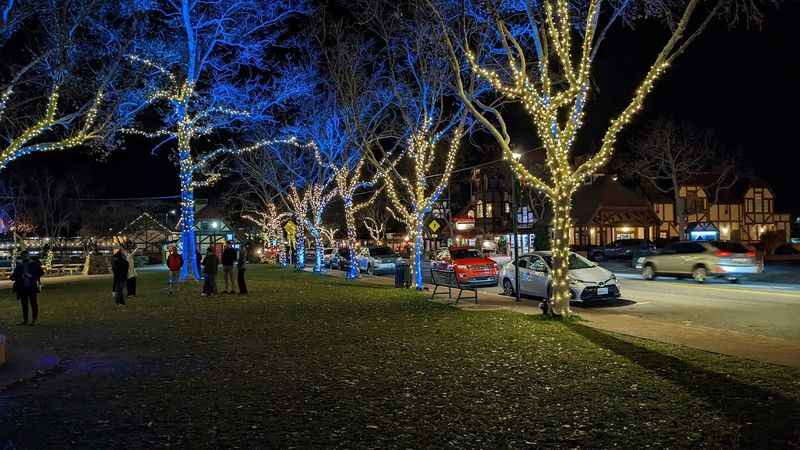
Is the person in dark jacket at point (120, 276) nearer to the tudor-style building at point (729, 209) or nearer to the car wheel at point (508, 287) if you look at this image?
the car wheel at point (508, 287)

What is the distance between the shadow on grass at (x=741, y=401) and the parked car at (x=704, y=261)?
15.8 metres

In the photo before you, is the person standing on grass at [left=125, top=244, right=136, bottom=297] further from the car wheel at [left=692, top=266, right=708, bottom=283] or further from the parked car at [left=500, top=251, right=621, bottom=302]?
the car wheel at [left=692, top=266, right=708, bottom=283]

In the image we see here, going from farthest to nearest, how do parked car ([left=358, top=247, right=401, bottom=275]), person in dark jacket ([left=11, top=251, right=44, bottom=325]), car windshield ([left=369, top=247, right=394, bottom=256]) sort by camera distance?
car windshield ([left=369, top=247, right=394, bottom=256])
parked car ([left=358, top=247, right=401, bottom=275])
person in dark jacket ([left=11, top=251, right=44, bottom=325])

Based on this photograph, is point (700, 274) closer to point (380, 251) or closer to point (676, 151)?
point (380, 251)

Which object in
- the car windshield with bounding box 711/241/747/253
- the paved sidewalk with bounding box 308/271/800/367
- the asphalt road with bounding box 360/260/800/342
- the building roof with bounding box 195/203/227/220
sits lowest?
the asphalt road with bounding box 360/260/800/342

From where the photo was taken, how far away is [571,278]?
17156mm

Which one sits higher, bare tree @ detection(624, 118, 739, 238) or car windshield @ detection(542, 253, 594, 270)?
bare tree @ detection(624, 118, 739, 238)

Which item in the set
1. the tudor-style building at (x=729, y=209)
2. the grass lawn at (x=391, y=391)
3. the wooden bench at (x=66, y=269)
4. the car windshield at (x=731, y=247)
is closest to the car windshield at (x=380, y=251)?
the car windshield at (x=731, y=247)

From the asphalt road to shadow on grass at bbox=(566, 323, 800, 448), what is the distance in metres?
3.90

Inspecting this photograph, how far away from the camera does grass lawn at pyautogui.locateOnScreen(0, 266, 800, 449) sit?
579cm

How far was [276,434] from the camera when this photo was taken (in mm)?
5871

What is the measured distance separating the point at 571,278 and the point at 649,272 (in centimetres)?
1052

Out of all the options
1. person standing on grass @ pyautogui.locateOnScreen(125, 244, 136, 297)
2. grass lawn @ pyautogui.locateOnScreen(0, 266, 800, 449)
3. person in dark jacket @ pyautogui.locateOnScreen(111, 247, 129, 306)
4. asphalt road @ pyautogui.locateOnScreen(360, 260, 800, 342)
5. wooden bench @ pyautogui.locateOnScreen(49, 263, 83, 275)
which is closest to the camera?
grass lawn @ pyautogui.locateOnScreen(0, 266, 800, 449)

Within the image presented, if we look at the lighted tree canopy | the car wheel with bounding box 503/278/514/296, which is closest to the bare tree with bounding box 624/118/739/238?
the car wheel with bounding box 503/278/514/296
